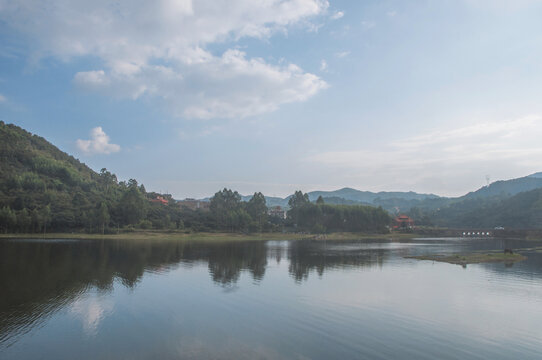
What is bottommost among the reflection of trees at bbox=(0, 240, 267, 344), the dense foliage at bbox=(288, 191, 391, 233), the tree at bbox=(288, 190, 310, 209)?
the reflection of trees at bbox=(0, 240, 267, 344)

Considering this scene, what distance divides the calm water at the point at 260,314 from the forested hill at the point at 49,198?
2578 inches

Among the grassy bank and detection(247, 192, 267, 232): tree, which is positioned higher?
detection(247, 192, 267, 232): tree

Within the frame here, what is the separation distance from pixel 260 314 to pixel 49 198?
112696mm

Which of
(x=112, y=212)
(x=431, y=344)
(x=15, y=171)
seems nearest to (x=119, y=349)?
(x=431, y=344)

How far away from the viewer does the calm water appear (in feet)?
52.9

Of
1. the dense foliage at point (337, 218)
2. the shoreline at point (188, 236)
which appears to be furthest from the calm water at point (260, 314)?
the dense foliage at point (337, 218)

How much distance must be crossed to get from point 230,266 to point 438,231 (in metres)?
148

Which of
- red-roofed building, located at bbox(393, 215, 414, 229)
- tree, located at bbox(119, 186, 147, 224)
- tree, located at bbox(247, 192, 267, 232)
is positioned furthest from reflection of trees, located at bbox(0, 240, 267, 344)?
red-roofed building, located at bbox(393, 215, 414, 229)

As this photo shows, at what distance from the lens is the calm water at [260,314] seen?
1612 cm

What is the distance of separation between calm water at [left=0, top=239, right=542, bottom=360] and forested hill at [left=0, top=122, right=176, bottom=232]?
215 ft

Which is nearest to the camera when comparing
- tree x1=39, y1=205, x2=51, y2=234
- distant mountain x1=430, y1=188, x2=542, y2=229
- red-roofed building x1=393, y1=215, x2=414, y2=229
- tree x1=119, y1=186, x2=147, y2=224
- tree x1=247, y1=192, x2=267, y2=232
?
tree x1=39, y1=205, x2=51, y2=234

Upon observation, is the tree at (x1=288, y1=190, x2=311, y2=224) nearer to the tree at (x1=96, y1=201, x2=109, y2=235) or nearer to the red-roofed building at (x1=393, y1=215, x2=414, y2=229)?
the red-roofed building at (x1=393, y1=215, x2=414, y2=229)

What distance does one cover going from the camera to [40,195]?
11025cm

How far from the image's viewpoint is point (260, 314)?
21906 mm
